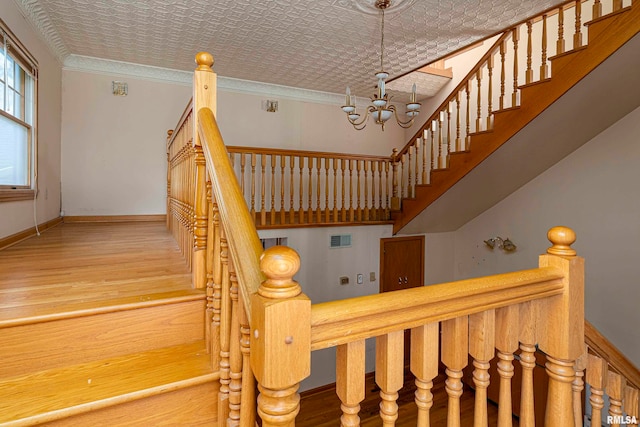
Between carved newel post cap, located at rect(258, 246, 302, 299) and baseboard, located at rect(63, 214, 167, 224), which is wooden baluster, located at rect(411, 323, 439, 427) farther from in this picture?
baseboard, located at rect(63, 214, 167, 224)

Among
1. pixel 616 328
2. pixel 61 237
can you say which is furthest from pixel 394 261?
pixel 61 237

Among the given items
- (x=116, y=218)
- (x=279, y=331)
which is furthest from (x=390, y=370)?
(x=116, y=218)

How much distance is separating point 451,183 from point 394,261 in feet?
5.82

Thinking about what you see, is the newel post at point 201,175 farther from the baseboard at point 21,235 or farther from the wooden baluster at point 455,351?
the baseboard at point 21,235

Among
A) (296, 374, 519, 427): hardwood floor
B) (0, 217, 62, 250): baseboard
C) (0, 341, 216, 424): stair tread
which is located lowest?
(296, 374, 519, 427): hardwood floor

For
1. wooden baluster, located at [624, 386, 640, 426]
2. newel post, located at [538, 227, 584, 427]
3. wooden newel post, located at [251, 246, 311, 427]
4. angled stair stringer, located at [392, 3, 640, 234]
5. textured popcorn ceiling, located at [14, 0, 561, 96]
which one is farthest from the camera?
textured popcorn ceiling, located at [14, 0, 561, 96]

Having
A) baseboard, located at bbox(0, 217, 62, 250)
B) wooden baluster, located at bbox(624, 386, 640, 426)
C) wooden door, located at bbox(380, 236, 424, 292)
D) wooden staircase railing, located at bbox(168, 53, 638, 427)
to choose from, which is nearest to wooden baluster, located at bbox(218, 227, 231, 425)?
wooden staircase railing, located at bbox(168, 53, 638, 427)

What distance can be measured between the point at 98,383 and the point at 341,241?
12.7 feet

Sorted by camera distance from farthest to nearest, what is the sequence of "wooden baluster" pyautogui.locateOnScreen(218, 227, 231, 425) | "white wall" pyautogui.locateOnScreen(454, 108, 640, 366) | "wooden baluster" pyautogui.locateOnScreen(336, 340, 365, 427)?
1. "white wall" pyautogui.locateOnScreen(454, 108, 640, 366)
2. "wooden baluster" pyautogui.locateOnScreen(218, 227, 231, 425)
3. "wooden baluster" pyautogui.locateOnScreen(336, 340, 365, 427)

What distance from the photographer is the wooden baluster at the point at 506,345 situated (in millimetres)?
922

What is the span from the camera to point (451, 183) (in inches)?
158

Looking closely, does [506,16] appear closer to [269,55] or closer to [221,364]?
[269,55]

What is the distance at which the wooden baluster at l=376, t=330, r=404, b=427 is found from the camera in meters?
0.75

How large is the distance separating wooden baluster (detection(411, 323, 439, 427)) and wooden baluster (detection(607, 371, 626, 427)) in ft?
4.19
